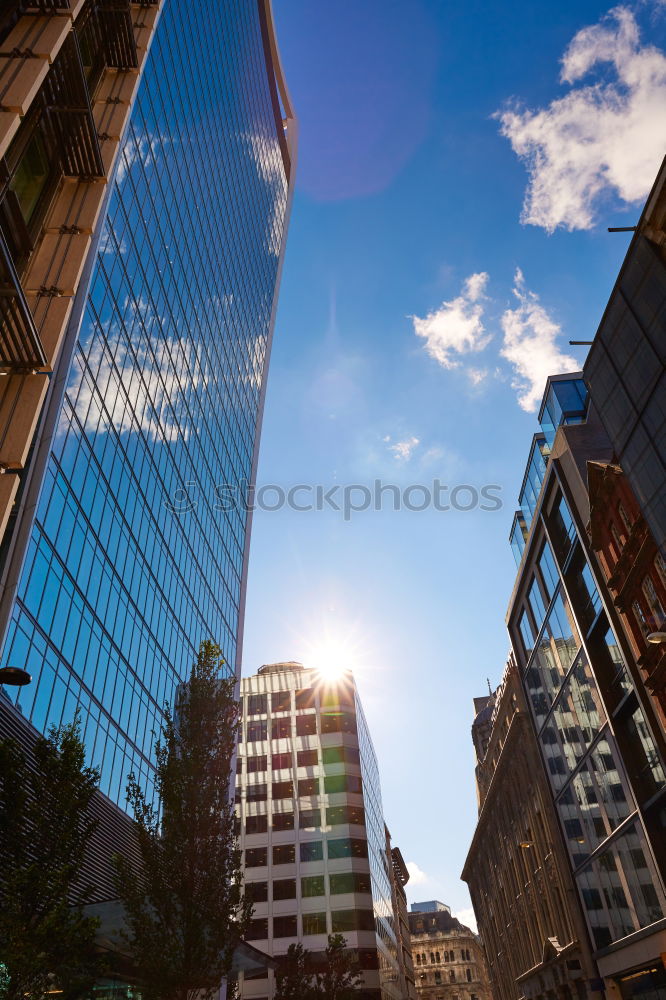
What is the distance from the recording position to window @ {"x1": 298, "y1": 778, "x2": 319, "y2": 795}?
2793 inches

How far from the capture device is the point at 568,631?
40.1m

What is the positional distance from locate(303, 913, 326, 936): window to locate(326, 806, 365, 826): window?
26.6ft

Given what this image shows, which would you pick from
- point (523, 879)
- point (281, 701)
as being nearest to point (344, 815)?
point (281, 701)

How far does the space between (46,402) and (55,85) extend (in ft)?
40.1

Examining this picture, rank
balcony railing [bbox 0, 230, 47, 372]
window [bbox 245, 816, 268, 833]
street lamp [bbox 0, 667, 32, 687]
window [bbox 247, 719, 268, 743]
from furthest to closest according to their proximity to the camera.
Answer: window [bbox 247, 719, 268, 743] → window [bbox 245, 816, 268, 833] → street lamp [bbox 0, 667, 32, 687] → balcony railing [bbox 0, 230, 47, 372]

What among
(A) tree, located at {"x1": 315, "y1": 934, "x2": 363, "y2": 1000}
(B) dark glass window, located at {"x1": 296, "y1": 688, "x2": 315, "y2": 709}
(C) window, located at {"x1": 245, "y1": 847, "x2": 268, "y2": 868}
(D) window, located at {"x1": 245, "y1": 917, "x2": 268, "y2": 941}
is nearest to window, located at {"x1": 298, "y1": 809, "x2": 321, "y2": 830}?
→ (C) window, located at {"x1": 245, "y1": 847, "x2": 268, "y2": 868}

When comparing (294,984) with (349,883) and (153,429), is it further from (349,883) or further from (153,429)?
(153,429)

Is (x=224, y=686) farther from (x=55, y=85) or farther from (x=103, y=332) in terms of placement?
(x=55, y=85)

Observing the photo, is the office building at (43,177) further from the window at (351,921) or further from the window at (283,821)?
the window at (283,821)

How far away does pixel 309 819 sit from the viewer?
6919cm

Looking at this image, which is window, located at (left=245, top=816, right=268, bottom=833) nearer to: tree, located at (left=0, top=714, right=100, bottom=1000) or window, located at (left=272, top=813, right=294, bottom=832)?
window, located at (left=272, top=813, right=294, bottom=832)

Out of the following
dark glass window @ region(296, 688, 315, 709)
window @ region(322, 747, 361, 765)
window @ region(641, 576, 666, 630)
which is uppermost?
dark glass window @ region(296, 688, 315, 709)

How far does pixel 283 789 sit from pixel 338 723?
890 centimetres

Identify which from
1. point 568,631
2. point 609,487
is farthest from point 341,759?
point 609,487
